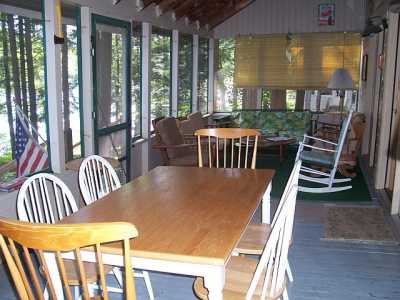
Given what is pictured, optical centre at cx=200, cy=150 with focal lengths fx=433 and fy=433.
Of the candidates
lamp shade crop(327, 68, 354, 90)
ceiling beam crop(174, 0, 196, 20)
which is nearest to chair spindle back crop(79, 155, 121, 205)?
ceiling beam crop(174, 0, 196, 20)

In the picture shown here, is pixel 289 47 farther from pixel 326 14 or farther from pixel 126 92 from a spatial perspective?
pixel 126 92

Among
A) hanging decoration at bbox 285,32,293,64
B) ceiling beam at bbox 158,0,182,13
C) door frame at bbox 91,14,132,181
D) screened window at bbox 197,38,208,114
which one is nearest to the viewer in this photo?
door frame at bbox 91,14,132,181

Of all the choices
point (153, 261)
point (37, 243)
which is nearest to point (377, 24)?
point (153, 261)

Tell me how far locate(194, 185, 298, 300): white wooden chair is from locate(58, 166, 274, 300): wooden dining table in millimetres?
151

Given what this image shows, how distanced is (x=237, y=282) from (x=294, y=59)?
6748 mm

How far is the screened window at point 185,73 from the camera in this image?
274 inches

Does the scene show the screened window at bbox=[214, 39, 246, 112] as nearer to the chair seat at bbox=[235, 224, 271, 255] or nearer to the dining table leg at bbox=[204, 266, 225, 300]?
the chair seat at bbox=[235, 224, 271, 255]

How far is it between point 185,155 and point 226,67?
3776 millimetres

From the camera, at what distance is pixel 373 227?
3842mm

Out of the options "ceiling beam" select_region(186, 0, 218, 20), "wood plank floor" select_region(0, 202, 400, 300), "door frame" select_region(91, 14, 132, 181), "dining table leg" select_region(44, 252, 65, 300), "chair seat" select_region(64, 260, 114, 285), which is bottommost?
"wood plank floor" select_region(0, 202, 400, 300)

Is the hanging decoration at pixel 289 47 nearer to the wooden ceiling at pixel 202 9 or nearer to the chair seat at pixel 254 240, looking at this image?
the wooden ceiling at pixel 202 9

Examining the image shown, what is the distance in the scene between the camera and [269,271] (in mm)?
1776

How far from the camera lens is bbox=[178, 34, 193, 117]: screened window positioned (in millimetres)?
6956

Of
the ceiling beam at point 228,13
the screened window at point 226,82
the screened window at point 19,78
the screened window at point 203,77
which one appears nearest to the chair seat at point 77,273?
the screened window at point 19,78
